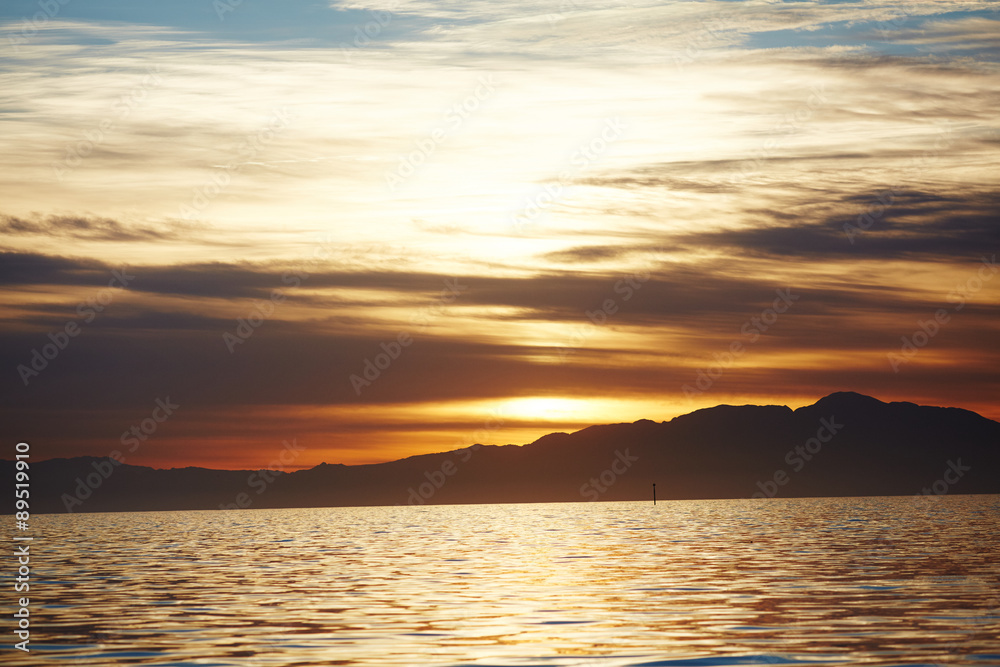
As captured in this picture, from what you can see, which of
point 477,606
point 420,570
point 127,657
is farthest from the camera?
point 420,570

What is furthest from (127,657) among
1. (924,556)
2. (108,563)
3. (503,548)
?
(503,548)

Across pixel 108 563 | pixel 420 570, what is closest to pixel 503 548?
pixel 420 570

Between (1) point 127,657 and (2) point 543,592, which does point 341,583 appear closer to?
(2) point 543,592

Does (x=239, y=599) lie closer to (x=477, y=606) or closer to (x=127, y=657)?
(x=477, y=606)

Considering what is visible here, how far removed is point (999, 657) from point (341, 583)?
27662 mm

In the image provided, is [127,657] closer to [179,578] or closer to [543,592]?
[543,592]

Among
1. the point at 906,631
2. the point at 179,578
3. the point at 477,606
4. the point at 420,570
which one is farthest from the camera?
the point at 420,570

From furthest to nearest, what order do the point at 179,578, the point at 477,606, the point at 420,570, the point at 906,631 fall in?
the point at 420,570 < the point at 179,578 < the point at 477,606 < the point at 906,631

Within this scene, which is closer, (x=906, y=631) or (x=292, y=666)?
(x=292, y=666)

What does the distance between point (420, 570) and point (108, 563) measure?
1890 cm

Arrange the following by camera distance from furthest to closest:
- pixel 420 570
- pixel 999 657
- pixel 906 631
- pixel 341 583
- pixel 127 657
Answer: pixel 420 570, pixel 341 583, pixel 906 631, pixel 127 657, pixel 999 657

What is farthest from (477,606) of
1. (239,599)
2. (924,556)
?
(924,556)

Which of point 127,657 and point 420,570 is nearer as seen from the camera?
point 127,657

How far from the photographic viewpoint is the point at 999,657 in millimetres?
A: 24250
